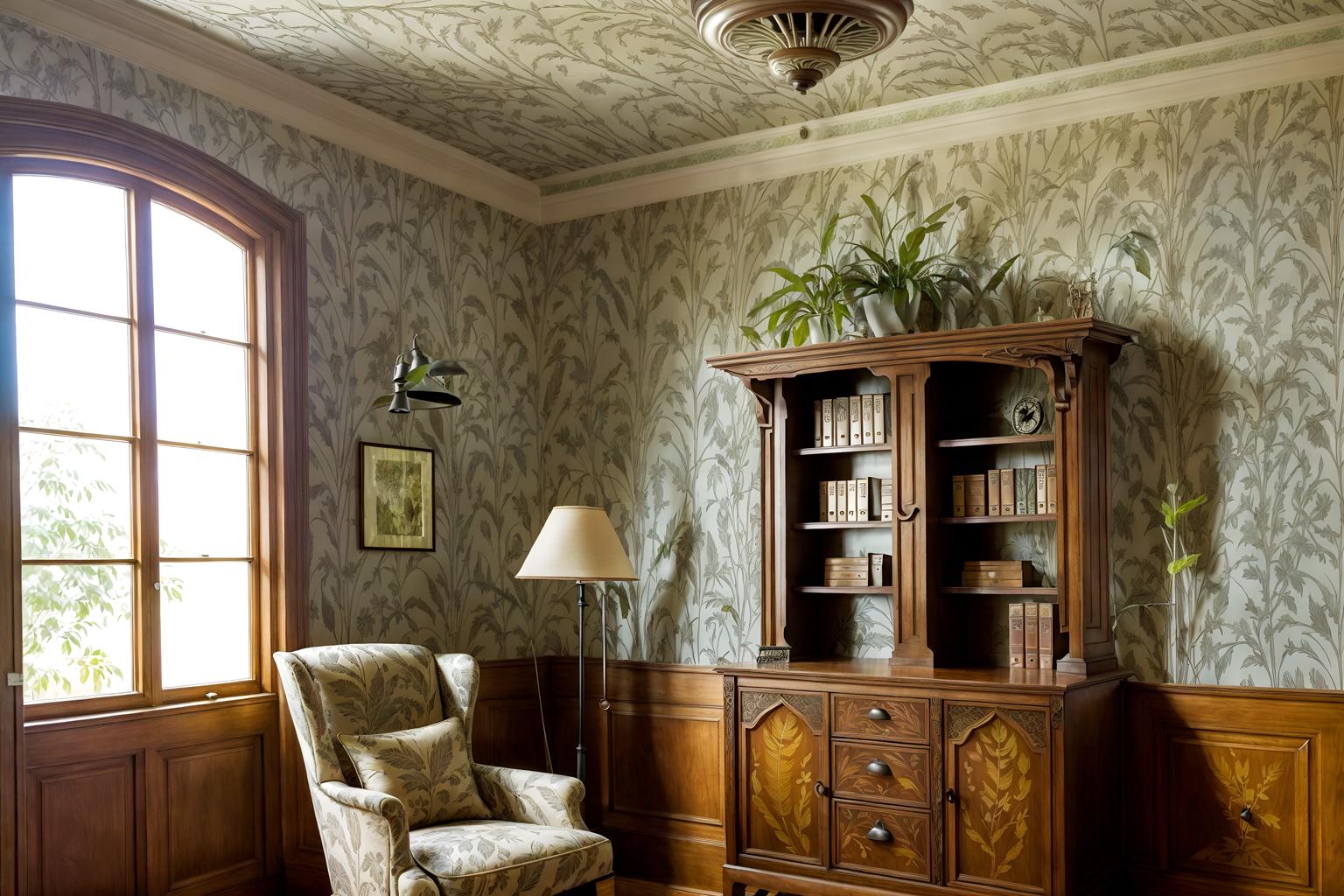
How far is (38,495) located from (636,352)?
266 cm

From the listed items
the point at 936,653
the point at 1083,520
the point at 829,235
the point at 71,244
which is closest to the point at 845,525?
the point at 936,653

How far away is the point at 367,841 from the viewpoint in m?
3.67

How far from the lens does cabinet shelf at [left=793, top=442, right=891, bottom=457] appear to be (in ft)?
15.2

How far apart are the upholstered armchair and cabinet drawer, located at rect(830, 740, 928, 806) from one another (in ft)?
2.89

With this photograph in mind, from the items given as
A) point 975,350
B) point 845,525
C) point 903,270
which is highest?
point 903,270

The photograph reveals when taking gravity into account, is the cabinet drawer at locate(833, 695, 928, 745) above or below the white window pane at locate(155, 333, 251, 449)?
below

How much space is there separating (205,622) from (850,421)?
2.56m

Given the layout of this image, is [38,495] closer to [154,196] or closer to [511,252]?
[154,196]

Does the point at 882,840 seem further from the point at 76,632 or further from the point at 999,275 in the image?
the point at 76,632

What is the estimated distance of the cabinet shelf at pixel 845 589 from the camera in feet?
15.2

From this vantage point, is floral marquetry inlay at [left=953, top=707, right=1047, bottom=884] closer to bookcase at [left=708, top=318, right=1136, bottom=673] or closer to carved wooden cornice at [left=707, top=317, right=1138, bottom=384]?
bookcase at [left=708, top=318, right=1136, bottom=673]

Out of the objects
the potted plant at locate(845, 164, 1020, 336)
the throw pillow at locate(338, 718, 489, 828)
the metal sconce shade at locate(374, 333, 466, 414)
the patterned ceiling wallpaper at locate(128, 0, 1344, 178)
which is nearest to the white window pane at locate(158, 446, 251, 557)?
the metal sconce shade at locate(374, 333, 466, 414)

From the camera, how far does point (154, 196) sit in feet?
13.8

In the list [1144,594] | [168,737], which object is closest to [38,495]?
[168,737]
